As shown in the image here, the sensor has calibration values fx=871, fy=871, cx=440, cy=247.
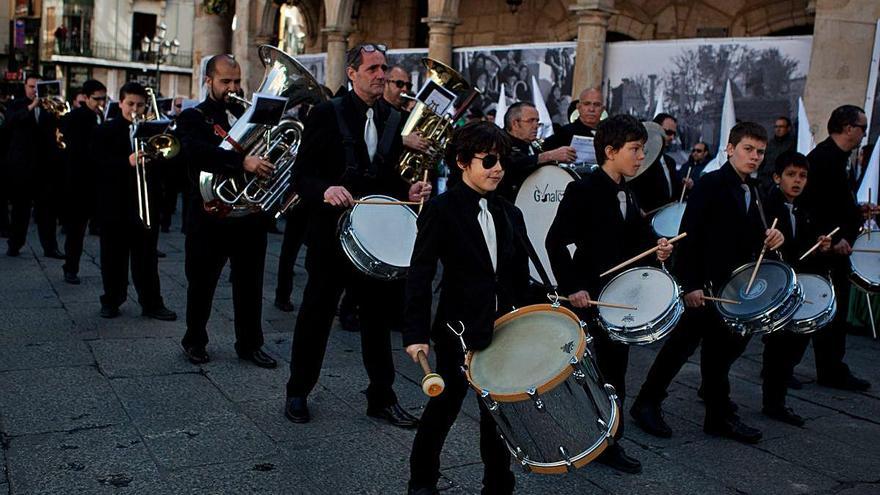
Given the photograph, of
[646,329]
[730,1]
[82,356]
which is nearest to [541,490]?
[646,329]

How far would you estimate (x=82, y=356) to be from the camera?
18.3 feet

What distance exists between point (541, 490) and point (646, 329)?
865 mm

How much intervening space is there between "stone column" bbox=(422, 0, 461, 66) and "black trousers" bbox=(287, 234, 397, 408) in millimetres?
10198

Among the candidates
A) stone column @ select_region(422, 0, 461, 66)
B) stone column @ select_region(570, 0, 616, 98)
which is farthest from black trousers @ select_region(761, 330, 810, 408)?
stone column @ select_region(422, 0, 461, 66)

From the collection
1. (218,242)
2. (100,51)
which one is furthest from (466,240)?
(100,51)

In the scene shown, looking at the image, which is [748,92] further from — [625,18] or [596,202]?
[596,202]

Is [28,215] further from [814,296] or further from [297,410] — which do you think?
[814,296]

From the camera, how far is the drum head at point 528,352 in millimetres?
2969

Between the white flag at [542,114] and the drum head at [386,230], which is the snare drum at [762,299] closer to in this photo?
the drum head at [386,230]

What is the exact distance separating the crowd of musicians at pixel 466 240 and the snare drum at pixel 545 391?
0.58ft

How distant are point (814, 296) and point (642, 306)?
5.53ft

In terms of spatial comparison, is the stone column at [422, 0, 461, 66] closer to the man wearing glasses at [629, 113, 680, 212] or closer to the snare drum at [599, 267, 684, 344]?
the man wearing glasses at [629, 113, 680, 212]

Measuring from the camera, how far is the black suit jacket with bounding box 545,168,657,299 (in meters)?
4.27

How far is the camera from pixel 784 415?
5.20 metres
